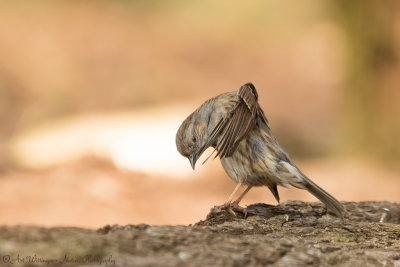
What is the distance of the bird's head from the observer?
5512 mm

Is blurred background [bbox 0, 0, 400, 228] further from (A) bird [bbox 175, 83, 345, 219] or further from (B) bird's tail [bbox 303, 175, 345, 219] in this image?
(B) bird's tail [bbox 303, 175, 345, 219]

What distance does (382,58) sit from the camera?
1130cm

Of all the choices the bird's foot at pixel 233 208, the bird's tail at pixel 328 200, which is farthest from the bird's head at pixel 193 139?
the bird's tail at pixel 328 200

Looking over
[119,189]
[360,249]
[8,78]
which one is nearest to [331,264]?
[360,249]

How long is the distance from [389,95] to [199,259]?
28.3ft

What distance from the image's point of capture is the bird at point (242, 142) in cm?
544

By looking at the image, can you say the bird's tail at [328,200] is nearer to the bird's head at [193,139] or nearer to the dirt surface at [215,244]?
the dirt surface at [215,244]

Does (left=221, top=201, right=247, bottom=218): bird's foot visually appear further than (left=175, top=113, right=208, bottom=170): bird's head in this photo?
No

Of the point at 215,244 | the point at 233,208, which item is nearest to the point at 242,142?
the point at 233,208

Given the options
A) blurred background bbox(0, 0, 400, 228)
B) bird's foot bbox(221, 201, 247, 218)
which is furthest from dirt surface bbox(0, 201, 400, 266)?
blurred background bbox(0, 0, 400, 228)

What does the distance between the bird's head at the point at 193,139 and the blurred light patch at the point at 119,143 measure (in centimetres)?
547

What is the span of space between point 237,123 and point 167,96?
40.6 feet

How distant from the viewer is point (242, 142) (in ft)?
18.3

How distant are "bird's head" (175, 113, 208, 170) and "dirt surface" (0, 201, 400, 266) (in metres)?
0.67
